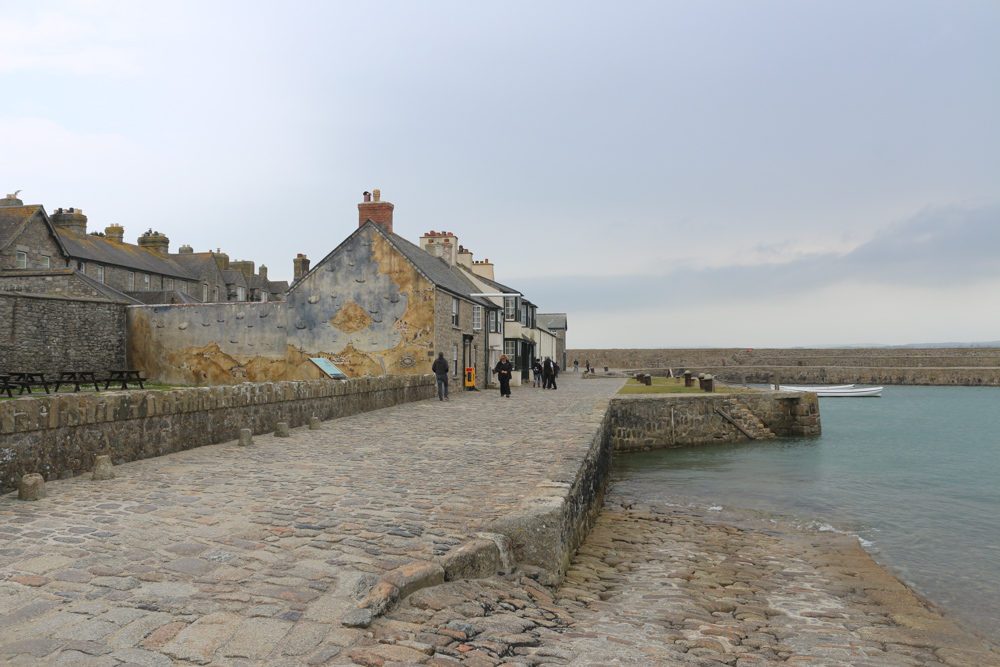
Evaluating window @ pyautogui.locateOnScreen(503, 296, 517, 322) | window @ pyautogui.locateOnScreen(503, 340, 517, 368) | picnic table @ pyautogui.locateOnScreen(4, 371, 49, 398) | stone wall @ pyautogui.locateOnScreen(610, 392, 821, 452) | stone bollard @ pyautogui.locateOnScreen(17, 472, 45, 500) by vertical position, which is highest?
window @ pyautogui.locateOnScreen(503, 296, 517, 322)

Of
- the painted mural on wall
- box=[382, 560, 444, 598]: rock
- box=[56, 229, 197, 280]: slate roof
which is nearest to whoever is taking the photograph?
box=[382, 560, 444, 598]: rock

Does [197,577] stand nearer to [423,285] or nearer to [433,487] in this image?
[433,487]

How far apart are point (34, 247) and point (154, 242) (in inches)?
587

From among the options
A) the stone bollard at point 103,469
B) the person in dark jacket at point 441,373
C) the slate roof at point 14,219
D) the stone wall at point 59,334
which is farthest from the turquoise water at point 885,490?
the slate roof at point 14,219

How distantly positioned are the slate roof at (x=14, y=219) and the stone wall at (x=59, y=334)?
11.2 m

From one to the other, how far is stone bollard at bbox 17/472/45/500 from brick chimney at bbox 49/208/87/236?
134 ft

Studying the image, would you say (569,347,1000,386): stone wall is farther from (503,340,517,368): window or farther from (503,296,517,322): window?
(503,296,517,322): window

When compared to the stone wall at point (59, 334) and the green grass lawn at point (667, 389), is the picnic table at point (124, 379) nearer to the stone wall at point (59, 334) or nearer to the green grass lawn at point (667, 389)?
the stone wall at point (59, 334)

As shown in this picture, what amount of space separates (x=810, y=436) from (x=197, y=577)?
86.5 ft

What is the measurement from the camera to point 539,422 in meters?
15.0

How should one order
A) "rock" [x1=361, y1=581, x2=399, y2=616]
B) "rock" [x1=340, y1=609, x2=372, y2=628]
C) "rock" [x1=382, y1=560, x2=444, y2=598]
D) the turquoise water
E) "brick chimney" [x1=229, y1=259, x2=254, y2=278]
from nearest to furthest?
"rock" [x1=340, y1=609, x2=372, y2=628]
"rock" [x1=361, y1=581, x2=399, y2=616]
"rock" [x1=382, y1=560, x2=444, y2=598]
the turquoise water
"brick chimney" [x1=229, y1=259, x2=254, y2=278]

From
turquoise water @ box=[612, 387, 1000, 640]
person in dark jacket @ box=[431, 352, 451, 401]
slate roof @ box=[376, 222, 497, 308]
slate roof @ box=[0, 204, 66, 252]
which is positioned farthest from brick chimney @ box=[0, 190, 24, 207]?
turquoise water @ box=[612, 387, 1000, 640]

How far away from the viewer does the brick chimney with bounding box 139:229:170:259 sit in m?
50.1

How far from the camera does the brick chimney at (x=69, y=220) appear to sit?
40.4 metres
